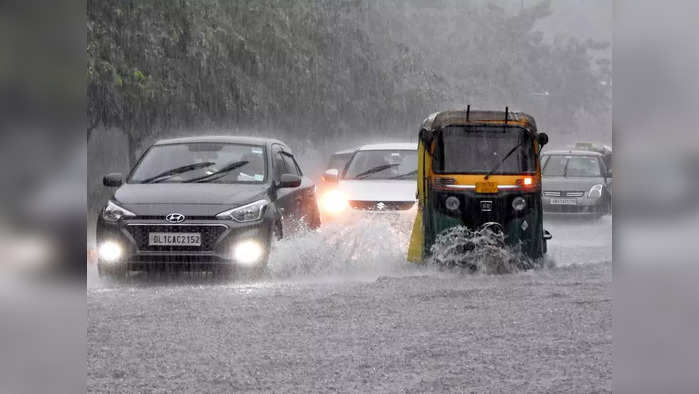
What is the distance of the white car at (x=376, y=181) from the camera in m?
13.3

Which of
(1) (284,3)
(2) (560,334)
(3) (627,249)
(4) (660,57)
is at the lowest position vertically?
(2) (560,334)

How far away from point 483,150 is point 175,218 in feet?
11.0

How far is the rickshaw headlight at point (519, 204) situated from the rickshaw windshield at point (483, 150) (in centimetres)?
26

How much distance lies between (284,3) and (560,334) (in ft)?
47.6

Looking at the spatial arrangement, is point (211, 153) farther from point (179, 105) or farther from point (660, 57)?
point (660, 57)

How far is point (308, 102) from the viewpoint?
23781 mm

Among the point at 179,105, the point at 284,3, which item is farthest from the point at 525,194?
the point at 284,3

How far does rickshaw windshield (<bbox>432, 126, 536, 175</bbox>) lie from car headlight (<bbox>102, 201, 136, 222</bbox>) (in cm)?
318

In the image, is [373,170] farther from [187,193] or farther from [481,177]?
[187,193]

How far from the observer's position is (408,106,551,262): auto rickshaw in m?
11.7

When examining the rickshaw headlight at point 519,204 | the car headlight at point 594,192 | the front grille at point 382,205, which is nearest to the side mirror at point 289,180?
the rickshaw headlight at point 519,204

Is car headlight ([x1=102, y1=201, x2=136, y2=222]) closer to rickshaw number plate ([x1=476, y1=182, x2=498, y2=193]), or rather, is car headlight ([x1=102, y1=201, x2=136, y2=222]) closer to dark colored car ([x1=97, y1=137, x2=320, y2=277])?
dark colored car ([x1=97, y1=137, x2=320, y2=277])

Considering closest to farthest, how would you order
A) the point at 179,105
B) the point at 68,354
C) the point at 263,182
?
1. the point at 68,354
2. the point at 263,182
3. the point at 179,105

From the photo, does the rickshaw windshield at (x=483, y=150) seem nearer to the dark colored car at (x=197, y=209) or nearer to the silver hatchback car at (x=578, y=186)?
the dark colored car at (x=197, y=209)
